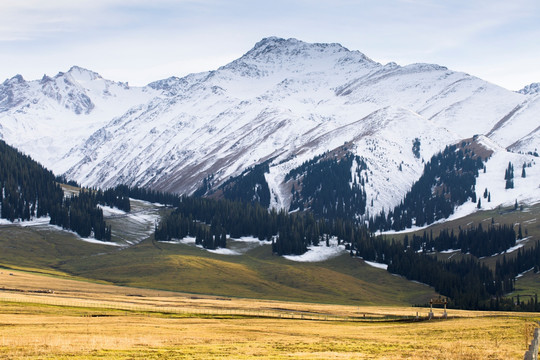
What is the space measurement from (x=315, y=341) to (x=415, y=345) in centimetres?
994

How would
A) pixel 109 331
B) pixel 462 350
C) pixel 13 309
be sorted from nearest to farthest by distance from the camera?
pixel 462 350, pixel 109 331, pixel 13 309

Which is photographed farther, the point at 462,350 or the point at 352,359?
the point at 462,350

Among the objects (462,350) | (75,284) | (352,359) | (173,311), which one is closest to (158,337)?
(352,359)

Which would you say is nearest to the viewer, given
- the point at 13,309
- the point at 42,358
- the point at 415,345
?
the point at 42,358

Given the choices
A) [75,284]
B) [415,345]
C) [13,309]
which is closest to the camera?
[415,345]

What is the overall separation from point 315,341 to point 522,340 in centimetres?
1978

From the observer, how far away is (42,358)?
5191cm

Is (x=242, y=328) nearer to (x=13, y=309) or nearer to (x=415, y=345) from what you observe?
(x=415, y=345)

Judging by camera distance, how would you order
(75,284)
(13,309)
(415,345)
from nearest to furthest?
(415,345) < (13,309) < (75,284)

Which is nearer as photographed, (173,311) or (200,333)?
(200,333)

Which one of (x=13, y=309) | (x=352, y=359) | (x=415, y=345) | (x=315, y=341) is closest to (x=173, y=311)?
(x=13, y=309)

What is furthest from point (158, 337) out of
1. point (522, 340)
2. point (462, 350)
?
Result: point (522, 340)

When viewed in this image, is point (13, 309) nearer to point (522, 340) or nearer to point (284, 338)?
point (284, 338)

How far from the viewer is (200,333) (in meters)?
74.6
